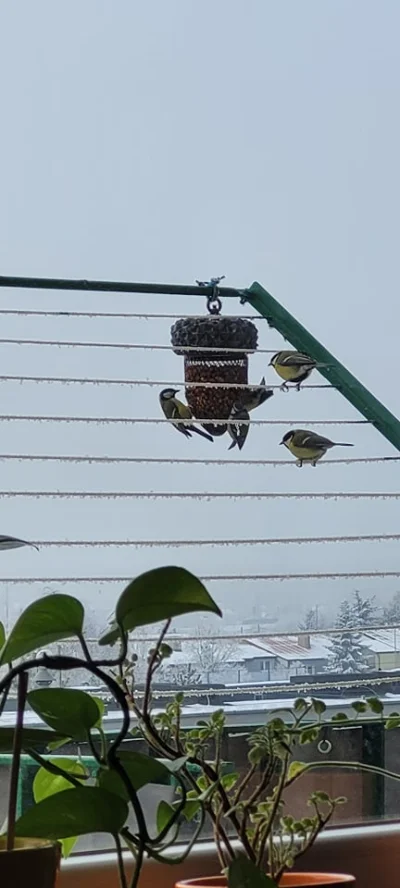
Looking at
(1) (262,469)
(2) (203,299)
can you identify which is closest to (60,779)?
(1) (262,469)

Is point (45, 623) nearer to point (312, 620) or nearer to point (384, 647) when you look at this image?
point (312, 620)

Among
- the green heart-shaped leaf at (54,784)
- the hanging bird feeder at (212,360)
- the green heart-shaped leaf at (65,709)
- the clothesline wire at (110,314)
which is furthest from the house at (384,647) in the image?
the green heart-shaped leaf at (65,709)

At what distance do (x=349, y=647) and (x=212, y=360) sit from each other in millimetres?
400

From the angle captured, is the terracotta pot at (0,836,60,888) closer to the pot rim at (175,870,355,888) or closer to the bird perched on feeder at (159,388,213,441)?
the pot rim at (175,870,355,888)

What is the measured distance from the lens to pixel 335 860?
3.69 feet

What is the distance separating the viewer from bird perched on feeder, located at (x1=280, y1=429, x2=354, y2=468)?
51.1 inches

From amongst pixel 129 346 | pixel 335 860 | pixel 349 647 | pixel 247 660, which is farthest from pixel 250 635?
pixel 129 346

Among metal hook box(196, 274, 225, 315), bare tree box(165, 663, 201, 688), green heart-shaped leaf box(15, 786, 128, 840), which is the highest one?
metal hook box(196, 274, 225, 315)

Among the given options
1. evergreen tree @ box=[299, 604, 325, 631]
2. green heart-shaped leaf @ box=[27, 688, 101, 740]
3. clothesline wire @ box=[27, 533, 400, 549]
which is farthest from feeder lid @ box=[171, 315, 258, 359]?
green heart-shaped leaf @ box=[27, 688, 101, 740]

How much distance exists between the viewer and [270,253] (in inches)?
54.8

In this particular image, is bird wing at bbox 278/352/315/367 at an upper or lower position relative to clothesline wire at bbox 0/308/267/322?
lower

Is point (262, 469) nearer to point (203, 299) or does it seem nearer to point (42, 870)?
point (203, 299)

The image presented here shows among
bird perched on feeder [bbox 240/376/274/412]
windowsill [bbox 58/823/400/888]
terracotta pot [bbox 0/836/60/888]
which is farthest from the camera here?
bird perched on feeder [bbox 240/376/274/412]

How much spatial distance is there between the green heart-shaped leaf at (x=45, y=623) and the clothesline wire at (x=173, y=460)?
490mm
